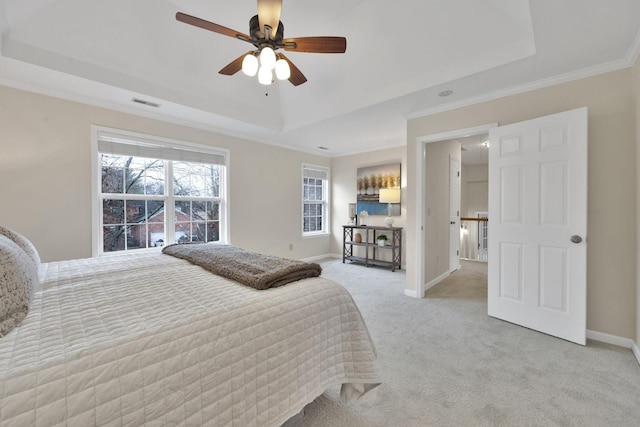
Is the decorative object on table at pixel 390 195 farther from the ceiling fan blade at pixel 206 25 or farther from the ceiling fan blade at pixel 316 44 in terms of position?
the ceiling fan blade at pixel 206 25

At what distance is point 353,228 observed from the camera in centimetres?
546

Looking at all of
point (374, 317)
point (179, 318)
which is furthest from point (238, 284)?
point (374, 317)

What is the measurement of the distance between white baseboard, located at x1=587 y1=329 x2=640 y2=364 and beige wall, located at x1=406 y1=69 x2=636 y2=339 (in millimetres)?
33

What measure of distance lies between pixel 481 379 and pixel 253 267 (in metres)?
1.71

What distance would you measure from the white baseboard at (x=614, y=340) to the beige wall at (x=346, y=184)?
2983mm

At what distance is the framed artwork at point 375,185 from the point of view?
5.06 m

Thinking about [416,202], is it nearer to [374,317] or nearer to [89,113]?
[374,317]

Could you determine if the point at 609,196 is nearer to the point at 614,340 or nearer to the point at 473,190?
the point at 614,340

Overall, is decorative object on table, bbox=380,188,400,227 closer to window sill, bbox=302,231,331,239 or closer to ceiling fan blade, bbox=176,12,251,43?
window sill, bbox=302,231,331,239

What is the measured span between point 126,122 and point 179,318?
3.22 meters

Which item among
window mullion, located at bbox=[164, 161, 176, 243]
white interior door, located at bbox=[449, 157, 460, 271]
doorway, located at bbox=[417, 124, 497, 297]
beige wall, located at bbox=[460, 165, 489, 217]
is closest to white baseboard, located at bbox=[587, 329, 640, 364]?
doorway, located at bbox=[417, 124, 497, 297]

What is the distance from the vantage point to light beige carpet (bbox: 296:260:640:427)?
1480 millimetres

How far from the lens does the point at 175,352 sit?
0.89m

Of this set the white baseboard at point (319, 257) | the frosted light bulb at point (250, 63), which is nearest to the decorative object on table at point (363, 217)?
the white baseboard at point (319, 257)
